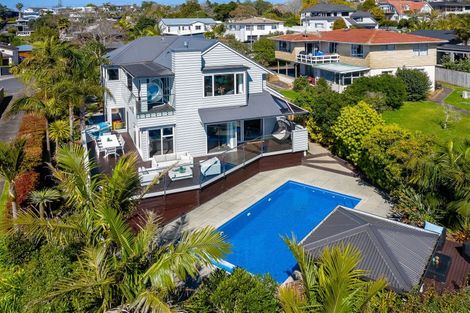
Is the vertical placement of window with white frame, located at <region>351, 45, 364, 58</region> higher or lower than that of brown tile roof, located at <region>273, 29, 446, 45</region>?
lower

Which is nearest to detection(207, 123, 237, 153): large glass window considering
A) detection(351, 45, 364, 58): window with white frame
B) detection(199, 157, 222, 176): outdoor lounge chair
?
detection(199, 157, 222, 176): outdoor lounge chair

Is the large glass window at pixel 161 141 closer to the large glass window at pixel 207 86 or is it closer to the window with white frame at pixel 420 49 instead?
the large glass window at pixel 207 86

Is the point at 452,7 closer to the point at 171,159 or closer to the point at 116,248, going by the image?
the point at 171,159

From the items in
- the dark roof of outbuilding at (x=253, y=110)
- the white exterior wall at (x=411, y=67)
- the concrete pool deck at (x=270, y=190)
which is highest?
the white exterior wall at (x=411, y=67)

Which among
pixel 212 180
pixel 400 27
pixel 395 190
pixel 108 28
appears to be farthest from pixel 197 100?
pixel 400 27

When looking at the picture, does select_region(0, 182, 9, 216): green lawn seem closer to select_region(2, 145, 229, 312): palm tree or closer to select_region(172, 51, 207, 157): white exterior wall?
select_region(172, 51, 207, 157): white exterior wall

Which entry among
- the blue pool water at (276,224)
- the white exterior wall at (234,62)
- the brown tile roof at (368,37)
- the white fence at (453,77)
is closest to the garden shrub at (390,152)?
the blue pool water at (276,224)
